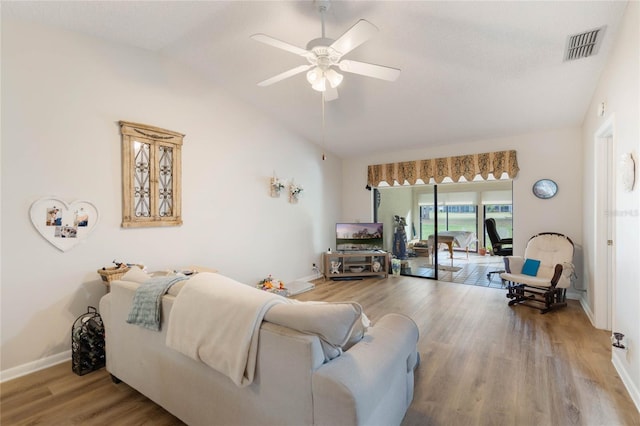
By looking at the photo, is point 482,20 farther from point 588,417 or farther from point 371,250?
point 371,250

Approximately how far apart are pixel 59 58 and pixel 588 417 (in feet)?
15.9

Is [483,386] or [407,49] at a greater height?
[407,49]

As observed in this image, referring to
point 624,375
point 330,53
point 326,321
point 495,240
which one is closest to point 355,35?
point 330,53

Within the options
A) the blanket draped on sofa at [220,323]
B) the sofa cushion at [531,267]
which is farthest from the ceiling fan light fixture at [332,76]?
the sofa cushion at [531,267]

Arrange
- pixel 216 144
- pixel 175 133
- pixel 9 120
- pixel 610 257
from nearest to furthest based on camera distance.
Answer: pixel 9 120 < pixel 610 257 < pixel 175 133 < pixel 216 144

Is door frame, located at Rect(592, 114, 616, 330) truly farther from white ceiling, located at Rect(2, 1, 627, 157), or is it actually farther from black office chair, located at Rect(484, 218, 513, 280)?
black office chair, located at Rect(484, 218, 513, 280)

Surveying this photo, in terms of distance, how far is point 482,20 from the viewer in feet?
7.88

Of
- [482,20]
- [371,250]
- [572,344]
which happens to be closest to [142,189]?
[482,20]

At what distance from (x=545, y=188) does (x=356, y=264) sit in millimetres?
3301

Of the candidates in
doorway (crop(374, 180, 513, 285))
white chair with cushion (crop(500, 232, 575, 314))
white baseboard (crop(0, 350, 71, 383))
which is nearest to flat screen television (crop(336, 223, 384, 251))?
doorway (crop(374, 180, 513, 285))

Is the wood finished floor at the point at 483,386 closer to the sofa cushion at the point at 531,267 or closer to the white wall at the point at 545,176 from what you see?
the sofa cushion at the point at 531,267

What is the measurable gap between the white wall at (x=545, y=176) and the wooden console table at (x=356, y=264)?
87.9 inches

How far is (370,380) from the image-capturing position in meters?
1.22

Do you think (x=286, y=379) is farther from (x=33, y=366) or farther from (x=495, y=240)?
(x=495, y=240)
